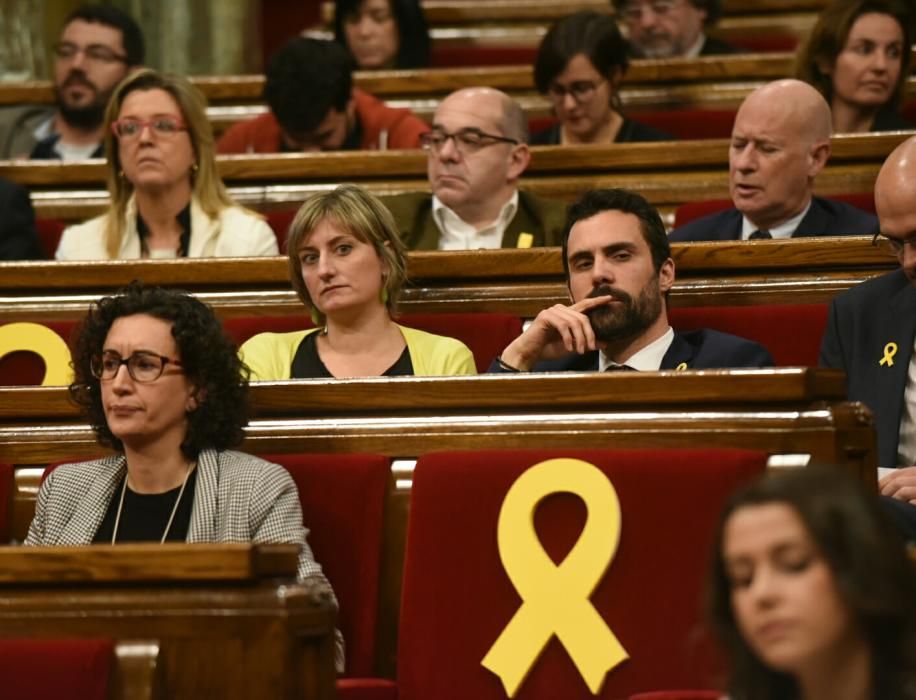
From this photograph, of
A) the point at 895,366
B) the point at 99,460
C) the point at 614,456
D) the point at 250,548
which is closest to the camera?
the point at 250,548

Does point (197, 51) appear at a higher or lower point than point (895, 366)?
higher

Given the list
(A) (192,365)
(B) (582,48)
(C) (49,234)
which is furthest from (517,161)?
(A) (192,365)

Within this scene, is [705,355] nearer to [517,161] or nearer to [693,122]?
[517,161]

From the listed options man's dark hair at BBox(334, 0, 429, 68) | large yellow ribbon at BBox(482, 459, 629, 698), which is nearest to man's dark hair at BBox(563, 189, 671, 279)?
large yellow ribbon at BBox(482, 459, 629, 698)

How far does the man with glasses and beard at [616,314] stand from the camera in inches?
68.4

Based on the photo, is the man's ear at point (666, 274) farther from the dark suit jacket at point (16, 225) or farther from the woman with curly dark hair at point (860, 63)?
the dark suit jacket at point (16, 225)

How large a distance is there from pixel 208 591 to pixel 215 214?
128 cm

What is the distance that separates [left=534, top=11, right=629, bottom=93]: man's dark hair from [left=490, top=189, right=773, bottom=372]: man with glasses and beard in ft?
2.81

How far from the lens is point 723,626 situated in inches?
35.8

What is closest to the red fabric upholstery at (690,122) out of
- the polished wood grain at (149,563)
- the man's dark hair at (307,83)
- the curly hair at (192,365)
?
the man's dark hair at (307,83)

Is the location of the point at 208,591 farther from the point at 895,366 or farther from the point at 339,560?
the point at 895,366

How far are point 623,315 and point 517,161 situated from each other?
67cm

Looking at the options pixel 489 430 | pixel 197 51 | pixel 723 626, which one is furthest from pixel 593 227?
pixel 197 51

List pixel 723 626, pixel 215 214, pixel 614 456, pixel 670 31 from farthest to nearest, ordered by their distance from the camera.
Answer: pixel 670 31 < pixel 215 214 < pixel 614 456 < pixel 723 626
